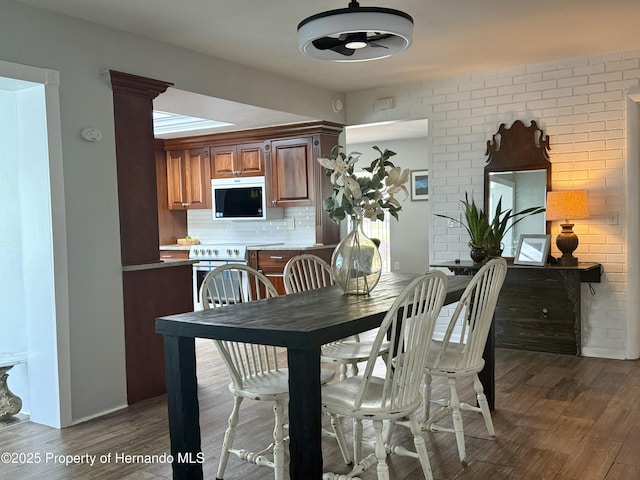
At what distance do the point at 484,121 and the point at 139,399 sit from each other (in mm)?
3640

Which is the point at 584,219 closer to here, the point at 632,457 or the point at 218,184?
the point at 632,457

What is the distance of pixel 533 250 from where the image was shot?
16.3ft

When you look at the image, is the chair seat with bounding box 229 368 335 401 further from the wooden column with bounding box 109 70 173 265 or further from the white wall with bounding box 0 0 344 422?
the wooden column with bounding box 109 70 173 265

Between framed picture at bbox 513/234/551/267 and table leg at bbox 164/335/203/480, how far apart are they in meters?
3.37

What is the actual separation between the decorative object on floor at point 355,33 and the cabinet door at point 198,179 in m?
4.10

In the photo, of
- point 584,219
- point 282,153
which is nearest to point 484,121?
point 584,219

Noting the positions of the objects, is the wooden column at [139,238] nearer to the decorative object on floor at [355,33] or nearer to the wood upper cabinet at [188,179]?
the decorative object on floor at [355,33]

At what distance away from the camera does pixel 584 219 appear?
4.88 m

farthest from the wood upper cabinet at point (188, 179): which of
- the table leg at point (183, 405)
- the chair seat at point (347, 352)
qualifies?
the table leg at point (183, 405)

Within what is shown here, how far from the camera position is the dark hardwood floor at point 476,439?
276 cm

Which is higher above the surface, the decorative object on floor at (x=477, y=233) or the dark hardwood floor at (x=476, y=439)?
the decorative object on floor at (x=477, y=233)

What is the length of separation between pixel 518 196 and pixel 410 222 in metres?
3.97

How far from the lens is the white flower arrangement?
2.72 meters

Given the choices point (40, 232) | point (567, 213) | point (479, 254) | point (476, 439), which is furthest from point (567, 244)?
point (40, 232)
